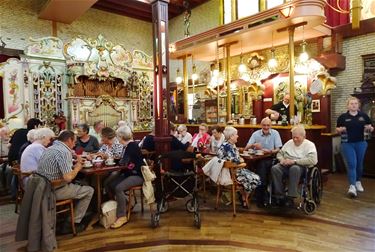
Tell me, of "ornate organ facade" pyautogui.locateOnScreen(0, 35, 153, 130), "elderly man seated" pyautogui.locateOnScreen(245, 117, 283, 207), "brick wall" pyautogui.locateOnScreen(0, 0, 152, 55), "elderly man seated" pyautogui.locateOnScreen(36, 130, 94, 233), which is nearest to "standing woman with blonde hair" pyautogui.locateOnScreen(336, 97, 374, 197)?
"elderly man seated" pyautogui.locateOnScreen(245, 117, 283, 207)

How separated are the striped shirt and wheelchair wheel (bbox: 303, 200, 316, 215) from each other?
9.60 feet

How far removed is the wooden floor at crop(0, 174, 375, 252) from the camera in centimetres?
296

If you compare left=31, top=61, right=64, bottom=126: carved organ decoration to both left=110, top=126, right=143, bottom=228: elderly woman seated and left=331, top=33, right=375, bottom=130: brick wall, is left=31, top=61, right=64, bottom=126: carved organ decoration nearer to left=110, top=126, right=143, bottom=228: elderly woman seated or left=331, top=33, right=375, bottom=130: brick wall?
left=110, top=126, right=143, bottom=228: elderly woman seated

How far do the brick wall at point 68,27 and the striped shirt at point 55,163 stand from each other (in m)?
7.23

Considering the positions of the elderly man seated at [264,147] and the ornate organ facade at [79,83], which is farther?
the ornate organ facade at [79,83]

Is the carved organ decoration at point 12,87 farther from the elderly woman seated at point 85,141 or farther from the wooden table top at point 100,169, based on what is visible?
the wooden table top at point 100,169

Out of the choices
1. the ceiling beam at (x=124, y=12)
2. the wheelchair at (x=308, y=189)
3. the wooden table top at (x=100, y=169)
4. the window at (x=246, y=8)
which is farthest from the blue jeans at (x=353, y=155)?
the ceiling beam at (x=124, y=12)

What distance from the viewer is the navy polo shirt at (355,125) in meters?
4.50

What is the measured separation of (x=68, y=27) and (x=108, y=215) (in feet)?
27.6

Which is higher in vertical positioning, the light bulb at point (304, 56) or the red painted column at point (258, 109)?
the light bulb at point (304, 56)

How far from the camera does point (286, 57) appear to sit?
767 centimetres

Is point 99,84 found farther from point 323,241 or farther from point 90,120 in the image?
point 323,241

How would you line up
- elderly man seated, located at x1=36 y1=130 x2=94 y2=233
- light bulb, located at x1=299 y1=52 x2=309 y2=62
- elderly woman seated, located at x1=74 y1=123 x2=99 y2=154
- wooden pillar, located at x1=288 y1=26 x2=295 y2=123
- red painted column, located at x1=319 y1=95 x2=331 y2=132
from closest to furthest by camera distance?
elderly man seated, located at x1=36 y1=130 x2=94 y2=233
elderly woman seated, located at x1=74 y1=123 x2=99 y2=154
wooden pillar, located at x1=288 y1=26 x2=295 y2=123
light bulb, located at x1=299 y1=52 x2=309 y2=62
red painted column, located at x1=319 y1=95 x2=331 y2=132

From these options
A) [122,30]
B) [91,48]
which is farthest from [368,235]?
[122,30]
